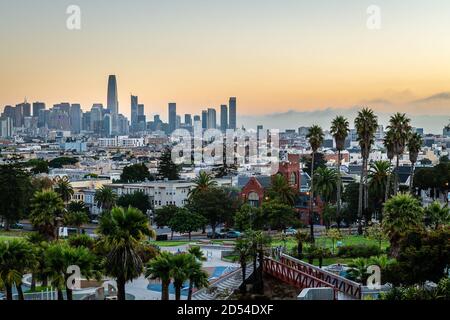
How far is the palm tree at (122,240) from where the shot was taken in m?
19.3

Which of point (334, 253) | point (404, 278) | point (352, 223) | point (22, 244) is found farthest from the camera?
point (352, 223)

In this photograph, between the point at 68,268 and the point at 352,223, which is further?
the point at 352,223

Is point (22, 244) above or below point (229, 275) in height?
above

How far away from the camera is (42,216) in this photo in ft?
86.4

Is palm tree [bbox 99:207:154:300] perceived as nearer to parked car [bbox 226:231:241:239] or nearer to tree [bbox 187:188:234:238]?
parked car [bbox 226:231:241:239]

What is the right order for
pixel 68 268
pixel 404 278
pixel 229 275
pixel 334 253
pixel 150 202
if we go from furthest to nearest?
pixel 150 202
pixel 334 253
pixel 229 275
pixel 404 278
pixel 68 268

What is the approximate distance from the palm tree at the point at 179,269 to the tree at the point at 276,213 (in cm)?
2742

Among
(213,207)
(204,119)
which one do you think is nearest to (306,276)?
(213,207)

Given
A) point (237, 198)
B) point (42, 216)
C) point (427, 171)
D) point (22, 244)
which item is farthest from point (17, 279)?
point (427, 171)

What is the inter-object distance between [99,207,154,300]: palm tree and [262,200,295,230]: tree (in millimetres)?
27524

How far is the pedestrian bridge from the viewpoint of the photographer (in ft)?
76.5

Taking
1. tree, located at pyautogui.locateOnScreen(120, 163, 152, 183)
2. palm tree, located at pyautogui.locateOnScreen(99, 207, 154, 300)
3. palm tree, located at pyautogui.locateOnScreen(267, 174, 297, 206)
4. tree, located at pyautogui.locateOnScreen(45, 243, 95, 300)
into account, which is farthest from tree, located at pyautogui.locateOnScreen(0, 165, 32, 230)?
tree, located at pyautogui.locateOnScreen(45, 243, 95, 300)
